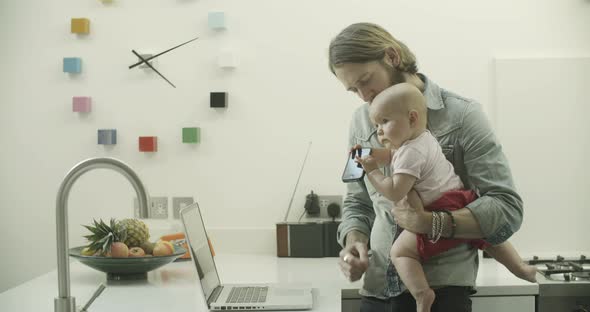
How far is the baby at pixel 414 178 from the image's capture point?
175 cm

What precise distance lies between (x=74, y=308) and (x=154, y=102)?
183 centimetres

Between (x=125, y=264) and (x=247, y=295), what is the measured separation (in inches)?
21.0

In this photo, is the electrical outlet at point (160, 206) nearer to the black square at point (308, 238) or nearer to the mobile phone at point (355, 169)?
the black square at point (308, 238)

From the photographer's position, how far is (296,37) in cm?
320

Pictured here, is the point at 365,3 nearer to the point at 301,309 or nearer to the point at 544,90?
the point at 544,90

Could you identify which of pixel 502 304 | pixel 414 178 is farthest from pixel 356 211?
pixel 502 304

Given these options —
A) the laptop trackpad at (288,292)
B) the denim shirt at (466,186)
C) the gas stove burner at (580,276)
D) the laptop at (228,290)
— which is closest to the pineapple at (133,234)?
the laptop at (228,290)

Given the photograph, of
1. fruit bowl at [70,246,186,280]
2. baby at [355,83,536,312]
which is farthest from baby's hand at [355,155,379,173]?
fruit bowl at [70,246,186,280]

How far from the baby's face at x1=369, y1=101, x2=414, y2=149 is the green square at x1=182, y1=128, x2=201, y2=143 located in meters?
1.52

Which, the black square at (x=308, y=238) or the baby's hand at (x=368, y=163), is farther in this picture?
the black square at (x=308, y=238)

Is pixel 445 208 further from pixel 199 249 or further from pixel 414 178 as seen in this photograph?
pixel 199 249

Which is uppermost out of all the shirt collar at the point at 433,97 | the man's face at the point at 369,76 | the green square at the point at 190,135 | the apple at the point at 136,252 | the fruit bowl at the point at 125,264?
the man's face at the point at 369,76

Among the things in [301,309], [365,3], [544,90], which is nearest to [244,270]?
[301,309]

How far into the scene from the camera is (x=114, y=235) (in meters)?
2.52
